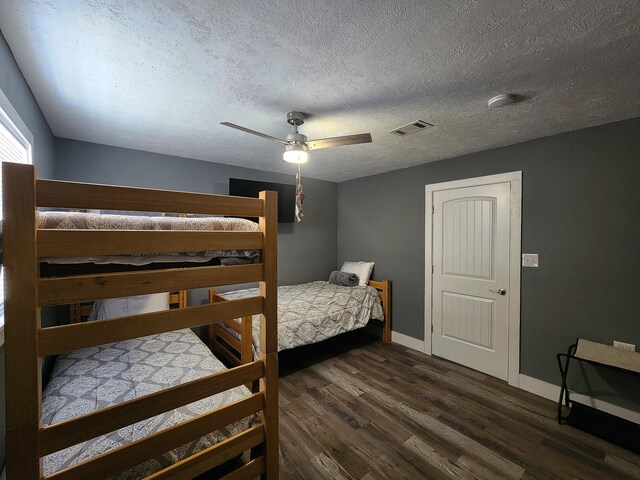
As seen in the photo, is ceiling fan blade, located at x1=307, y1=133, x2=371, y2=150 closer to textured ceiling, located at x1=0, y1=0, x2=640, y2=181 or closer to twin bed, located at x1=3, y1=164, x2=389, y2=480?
textured ceiling, located at x1=0, y1=0, x2=640, y2=181

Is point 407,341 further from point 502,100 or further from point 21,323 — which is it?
point 21,323

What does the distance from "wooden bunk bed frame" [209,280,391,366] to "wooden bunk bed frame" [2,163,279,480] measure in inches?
16.7

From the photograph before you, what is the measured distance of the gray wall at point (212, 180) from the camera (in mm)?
2732

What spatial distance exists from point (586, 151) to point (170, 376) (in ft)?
11.9

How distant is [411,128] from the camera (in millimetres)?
2287

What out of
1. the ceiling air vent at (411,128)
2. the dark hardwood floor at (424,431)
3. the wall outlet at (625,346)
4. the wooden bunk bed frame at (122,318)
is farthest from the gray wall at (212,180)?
the wall outlet at (625,346)

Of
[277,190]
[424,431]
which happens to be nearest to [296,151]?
[277,190]

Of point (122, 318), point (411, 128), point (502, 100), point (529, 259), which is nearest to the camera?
point (122, 318)

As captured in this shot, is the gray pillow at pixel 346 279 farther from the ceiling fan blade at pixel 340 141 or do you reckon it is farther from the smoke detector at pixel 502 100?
the smoke detector at pixel 502 100

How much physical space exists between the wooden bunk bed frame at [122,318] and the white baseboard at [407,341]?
2.68 meters

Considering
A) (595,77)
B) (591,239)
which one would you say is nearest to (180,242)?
(595,77)

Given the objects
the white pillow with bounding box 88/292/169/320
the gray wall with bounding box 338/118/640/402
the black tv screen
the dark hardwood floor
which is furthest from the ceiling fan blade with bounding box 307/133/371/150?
the dark hardwood floor

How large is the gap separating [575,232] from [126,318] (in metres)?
3.23

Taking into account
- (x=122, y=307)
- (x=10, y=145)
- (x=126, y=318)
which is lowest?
(x=122, y=307)
